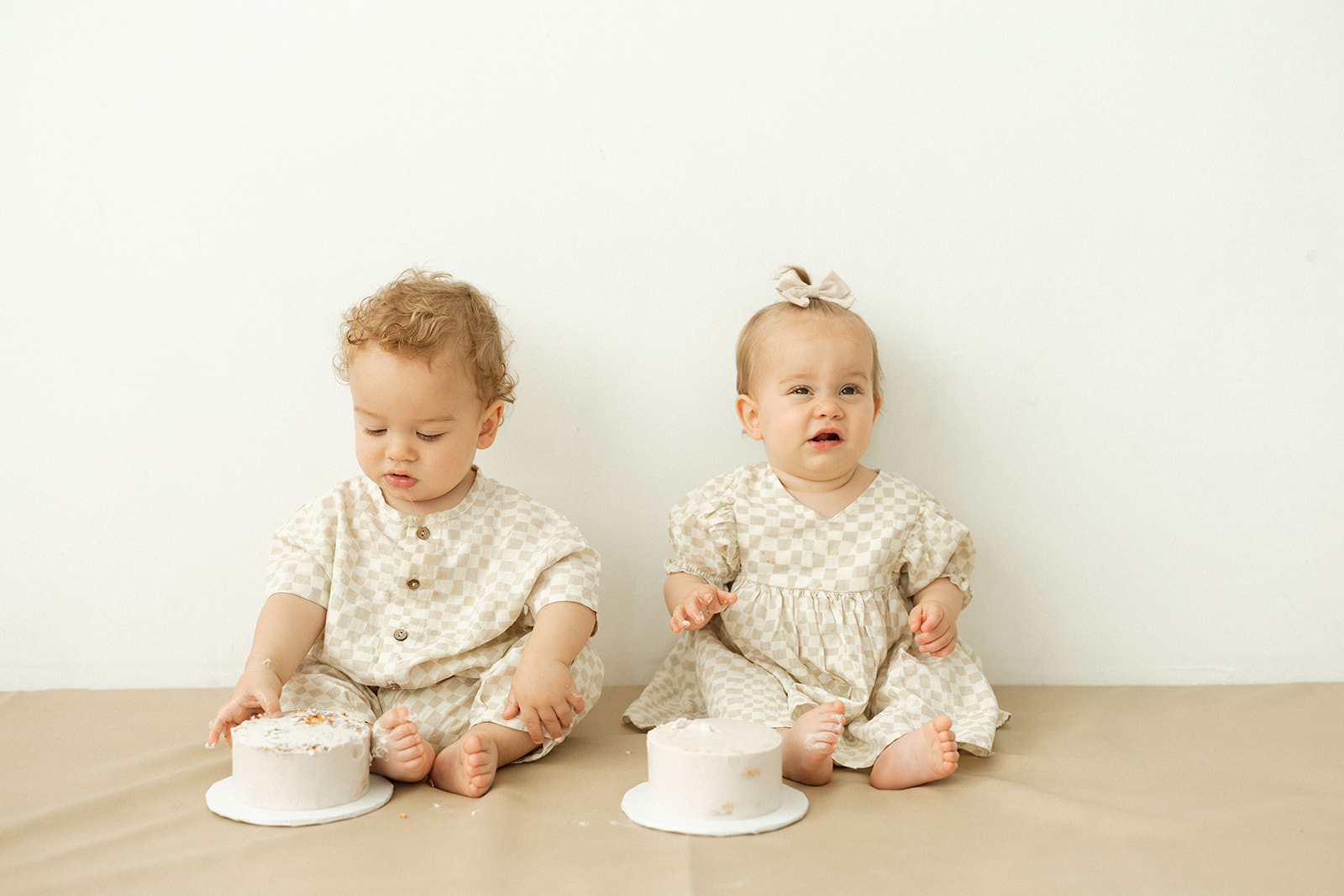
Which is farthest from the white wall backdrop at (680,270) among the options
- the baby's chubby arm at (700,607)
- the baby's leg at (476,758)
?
the baby's leg at (476,758)

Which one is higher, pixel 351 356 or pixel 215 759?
pixel 351 356

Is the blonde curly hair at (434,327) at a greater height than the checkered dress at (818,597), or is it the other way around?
the blonde curly hair at (434,327)

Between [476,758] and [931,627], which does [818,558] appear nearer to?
[931,627]

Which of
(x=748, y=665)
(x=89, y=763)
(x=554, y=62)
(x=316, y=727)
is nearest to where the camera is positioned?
(x=316, y=727)

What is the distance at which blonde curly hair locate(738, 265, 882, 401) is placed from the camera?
1521 mm

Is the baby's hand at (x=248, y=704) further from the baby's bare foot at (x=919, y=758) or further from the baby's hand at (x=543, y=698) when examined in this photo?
the baby's bare foot at (x=919, y=758)

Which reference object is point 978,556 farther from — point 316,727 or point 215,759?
point 215,759

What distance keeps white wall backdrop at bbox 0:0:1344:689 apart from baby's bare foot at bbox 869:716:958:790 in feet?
1.58

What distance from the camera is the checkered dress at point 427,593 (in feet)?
4.62

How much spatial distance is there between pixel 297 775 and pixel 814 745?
56 cm

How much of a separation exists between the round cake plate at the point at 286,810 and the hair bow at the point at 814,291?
0.82m

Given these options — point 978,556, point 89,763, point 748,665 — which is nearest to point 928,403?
point 978,556

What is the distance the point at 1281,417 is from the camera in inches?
65.9

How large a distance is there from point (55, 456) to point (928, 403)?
1.34m
